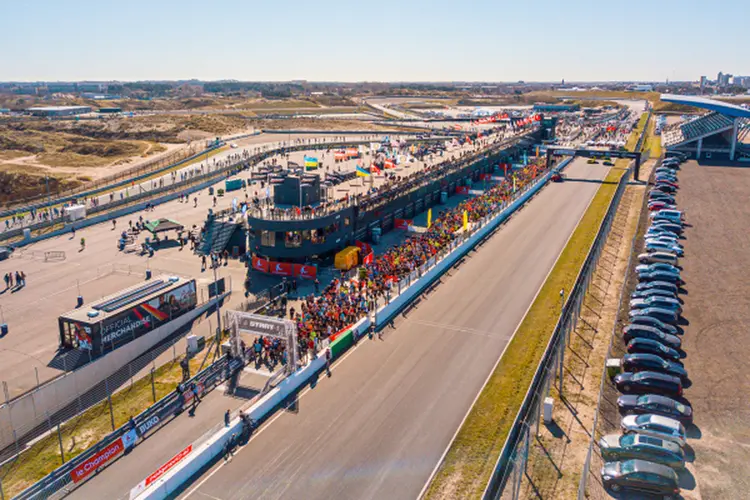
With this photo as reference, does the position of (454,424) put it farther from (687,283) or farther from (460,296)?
(687,283)

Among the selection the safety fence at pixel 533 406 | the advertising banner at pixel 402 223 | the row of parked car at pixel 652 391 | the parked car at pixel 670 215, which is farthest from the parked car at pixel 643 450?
the parked car at pixel 670 215

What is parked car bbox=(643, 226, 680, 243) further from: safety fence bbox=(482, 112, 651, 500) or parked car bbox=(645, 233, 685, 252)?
safety fence bbox=(482, 112, 651, 500)

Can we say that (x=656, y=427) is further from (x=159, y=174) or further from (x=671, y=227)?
(x=159, y=174)

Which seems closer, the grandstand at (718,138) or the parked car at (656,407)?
the parked car at (656,407)

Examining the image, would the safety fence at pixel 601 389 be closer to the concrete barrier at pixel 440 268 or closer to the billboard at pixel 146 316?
the concrete barrier at pixel 440 268

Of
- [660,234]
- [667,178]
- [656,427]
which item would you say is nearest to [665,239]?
[660,234]

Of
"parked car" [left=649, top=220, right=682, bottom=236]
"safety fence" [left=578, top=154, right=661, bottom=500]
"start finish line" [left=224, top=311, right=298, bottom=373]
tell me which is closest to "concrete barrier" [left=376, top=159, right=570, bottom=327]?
"start finish line" [left=224, top=311, right=298, bottom=373]
